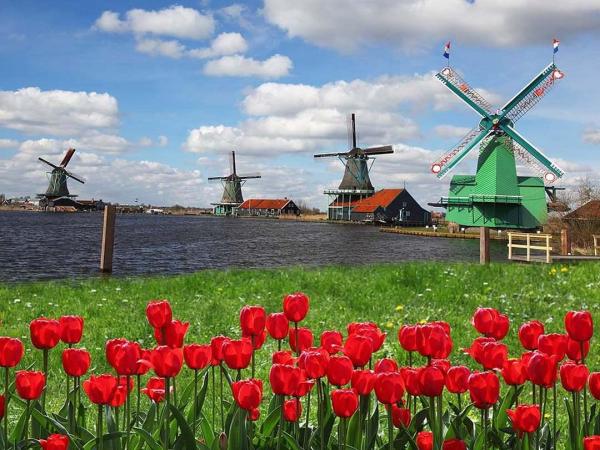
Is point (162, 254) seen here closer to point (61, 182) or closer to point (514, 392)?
point (514, 392)

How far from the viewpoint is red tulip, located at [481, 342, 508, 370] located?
2455 mm

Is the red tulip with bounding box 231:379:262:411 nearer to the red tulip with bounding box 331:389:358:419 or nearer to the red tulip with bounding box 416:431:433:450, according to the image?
the red tulip with bounding box 331:389:358:419

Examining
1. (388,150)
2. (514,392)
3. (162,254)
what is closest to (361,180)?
(388,150)

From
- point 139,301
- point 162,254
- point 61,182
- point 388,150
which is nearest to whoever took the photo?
point 139,301

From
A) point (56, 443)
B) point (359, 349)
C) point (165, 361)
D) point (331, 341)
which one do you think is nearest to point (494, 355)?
point (359, 349)

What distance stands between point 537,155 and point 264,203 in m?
76.6

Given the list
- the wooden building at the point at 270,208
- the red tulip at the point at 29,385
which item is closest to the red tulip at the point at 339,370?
the red tulip at the point at 29,385

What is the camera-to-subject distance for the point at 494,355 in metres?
2.47

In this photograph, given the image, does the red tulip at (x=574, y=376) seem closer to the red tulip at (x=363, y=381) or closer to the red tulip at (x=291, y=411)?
A: the red tulip at (x=363, y=381)

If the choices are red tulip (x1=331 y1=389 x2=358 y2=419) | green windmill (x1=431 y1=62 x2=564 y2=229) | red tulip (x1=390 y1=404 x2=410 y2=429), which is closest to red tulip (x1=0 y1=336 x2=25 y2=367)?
red tulip (x1=331 y1=389 x2=358 y2=419)

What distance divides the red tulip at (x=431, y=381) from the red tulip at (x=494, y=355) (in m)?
0.41

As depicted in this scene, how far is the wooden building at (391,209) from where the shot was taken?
8256 centimetres

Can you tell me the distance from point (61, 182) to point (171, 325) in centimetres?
12004

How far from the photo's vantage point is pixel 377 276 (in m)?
12.1
